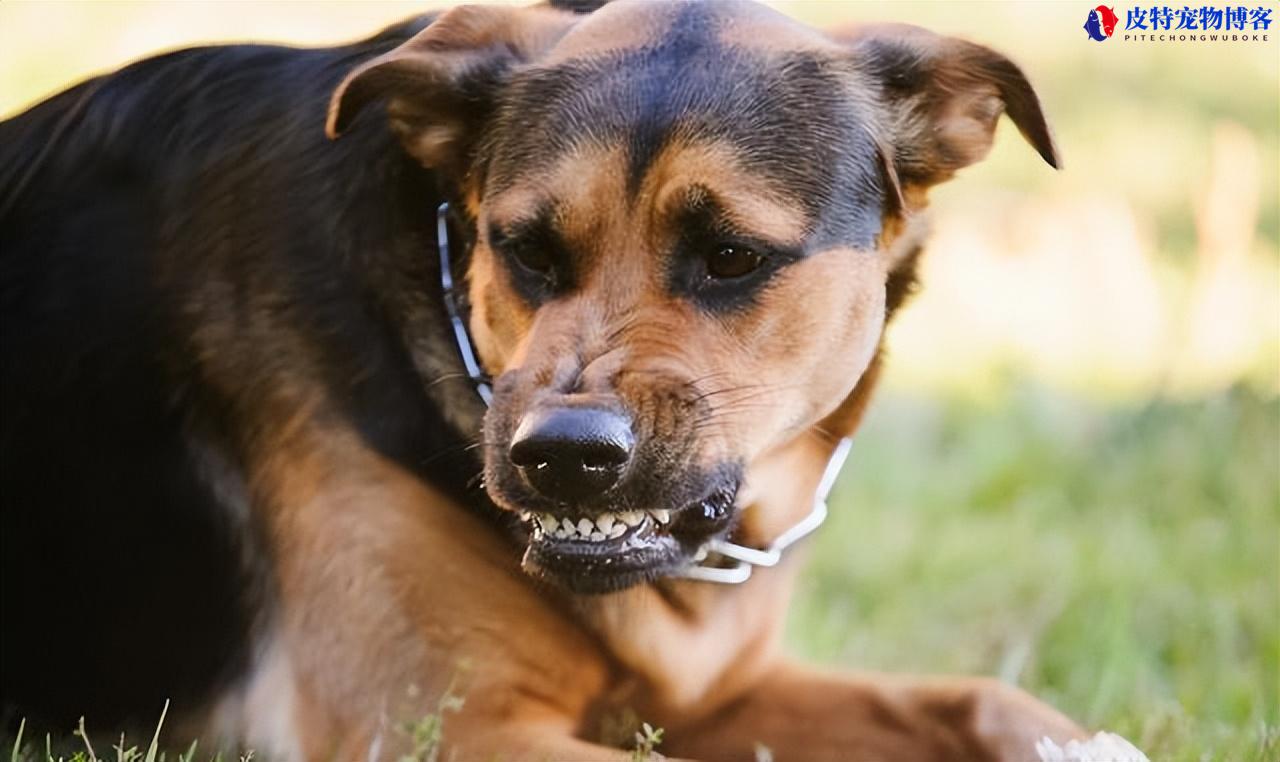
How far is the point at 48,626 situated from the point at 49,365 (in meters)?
0.53

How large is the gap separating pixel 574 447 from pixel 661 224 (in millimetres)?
474

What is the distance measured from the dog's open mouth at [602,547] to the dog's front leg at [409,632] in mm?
217

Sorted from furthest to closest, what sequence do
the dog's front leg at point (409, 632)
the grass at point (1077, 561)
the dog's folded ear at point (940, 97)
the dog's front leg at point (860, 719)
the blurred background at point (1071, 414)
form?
1. the blurred background at point (1071, 414)
2. the grass at point (1077, 561)
3. the dog's front leg at point (860, 719)
4. the dog's folded ear at point (940, 97)
5. the dog's front leg at point (409, 632)

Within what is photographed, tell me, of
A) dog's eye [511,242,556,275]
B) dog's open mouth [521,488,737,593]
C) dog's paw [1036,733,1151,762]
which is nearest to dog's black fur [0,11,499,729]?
dog's eye [511,242,556,275]

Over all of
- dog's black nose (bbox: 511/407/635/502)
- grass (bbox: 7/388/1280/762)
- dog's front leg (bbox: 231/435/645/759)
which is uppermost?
dog's black nose (bbox: 511/407/635/502)

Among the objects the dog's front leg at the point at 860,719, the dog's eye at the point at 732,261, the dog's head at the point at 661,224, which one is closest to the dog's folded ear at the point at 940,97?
the dog's head at the point at 661,224

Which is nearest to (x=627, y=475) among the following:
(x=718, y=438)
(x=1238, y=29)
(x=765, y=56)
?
(x=718, y=438)

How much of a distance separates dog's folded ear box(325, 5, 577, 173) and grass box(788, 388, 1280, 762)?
1.95 m

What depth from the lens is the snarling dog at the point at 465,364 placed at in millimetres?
3506

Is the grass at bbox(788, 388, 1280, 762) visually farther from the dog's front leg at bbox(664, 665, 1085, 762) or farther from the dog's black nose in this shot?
the dog's black nose

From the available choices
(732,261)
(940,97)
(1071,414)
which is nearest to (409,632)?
(732,261)

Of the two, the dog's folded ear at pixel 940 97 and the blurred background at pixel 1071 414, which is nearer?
the dog's folded ear at pixel 940 97

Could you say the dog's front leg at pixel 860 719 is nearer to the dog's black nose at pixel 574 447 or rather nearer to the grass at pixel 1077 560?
the grass at pixel 1077 560

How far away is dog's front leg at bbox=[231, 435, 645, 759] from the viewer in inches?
143
